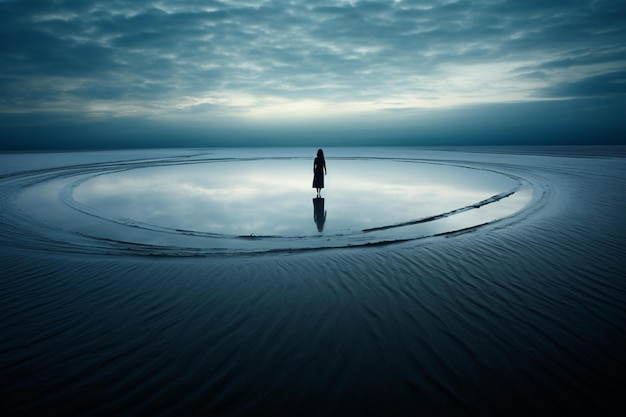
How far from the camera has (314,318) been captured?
4418 mm

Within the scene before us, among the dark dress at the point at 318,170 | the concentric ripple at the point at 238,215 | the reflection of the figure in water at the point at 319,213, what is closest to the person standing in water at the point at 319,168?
the dark dress at the point at 318,170

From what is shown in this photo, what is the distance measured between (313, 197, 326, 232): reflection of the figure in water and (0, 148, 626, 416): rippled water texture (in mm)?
358

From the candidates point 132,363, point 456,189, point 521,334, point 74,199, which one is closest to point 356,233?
point 521,334

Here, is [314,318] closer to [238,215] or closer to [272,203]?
[238,215]

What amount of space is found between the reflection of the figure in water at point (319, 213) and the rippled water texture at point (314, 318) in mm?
358

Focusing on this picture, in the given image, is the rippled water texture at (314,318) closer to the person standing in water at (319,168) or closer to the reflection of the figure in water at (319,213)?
the reflection of the figure in water at (319,213)

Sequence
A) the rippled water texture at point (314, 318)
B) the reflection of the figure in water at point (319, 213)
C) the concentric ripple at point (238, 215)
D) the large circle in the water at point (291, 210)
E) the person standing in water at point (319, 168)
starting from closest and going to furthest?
the rippled water texture at point (314, 318)
the concentric ripple at point (238, 215)
the large circle in the water at point (291, 210)
the reflection of the figure in water at point (319, 213)
the person standing in water at point (319, 168)

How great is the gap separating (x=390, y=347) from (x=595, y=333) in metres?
2.61

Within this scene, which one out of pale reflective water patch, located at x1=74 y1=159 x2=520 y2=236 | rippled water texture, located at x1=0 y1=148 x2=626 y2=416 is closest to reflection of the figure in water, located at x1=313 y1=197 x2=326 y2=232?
pale reflective water patch, located at x1=74 y1=159 x2=520 y2=236

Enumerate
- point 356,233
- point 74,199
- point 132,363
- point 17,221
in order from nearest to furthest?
point 132,363, point 356,233, point 17,221, point 74,199

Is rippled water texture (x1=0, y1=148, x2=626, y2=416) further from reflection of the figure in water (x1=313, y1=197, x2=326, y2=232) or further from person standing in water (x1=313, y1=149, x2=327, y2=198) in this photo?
person standing in water (x1=313, y1=149, x2=327, y2=198)

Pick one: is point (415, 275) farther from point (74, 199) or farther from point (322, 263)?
point (74, 199)

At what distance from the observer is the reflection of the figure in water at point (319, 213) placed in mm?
9774

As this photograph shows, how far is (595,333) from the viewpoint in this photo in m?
3.92
